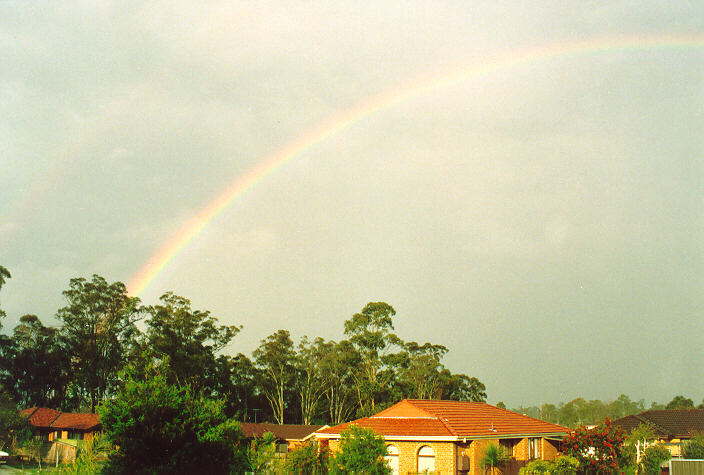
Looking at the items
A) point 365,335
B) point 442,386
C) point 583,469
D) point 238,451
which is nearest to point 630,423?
point 442,386

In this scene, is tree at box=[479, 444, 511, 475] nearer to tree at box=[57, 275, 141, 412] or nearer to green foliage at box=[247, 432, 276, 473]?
green foliage at box=[247, 432, 276, 473]

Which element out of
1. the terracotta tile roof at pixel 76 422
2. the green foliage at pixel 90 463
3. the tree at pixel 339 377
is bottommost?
the terracotta tile roof at pixel 76 422

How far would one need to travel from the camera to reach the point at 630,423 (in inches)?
2494

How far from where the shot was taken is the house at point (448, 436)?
32719 millimetres

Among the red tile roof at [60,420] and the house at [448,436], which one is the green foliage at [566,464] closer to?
the house at [448,436]

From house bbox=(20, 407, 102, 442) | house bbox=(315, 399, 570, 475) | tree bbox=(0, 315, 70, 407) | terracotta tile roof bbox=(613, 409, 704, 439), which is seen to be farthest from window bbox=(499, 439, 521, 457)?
tree bbox=(0, 315, 70, 407)

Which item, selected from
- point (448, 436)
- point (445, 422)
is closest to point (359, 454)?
point (448, 436)

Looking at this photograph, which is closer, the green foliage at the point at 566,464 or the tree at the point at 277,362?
the green foliage at the point at 566,464

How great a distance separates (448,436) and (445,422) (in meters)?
2.32

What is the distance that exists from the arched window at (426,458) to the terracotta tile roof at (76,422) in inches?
1460

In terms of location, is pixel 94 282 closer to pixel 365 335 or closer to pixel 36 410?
pixel 36 410

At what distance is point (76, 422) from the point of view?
6059 cm

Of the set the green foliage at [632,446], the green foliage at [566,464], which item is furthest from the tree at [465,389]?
the green foliage at [566,464]

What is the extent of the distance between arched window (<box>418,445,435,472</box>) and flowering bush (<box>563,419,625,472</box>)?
797cm
